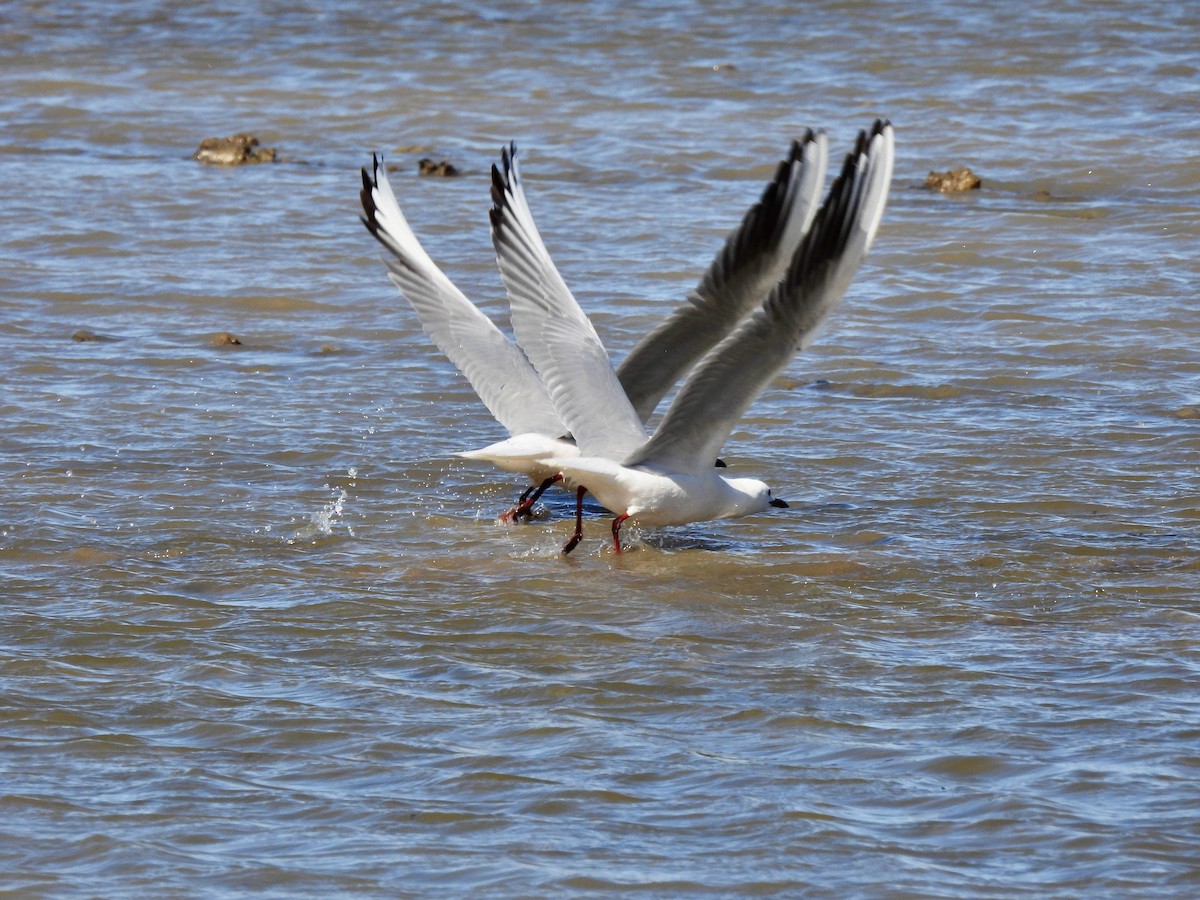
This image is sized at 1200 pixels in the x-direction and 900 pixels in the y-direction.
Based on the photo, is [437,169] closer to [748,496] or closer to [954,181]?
[954,181]

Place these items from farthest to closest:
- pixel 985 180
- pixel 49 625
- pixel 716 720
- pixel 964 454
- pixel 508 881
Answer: pixel 985 180 → pixel 964 454 → pixel 49 625 → pixel 716 720 → pixel 508 881

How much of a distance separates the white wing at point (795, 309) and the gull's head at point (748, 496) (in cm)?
28

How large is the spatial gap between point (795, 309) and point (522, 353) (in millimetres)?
2334

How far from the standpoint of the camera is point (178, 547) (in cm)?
702

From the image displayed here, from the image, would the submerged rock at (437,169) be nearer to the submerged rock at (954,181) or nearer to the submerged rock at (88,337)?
the submerged rock at (954,181)

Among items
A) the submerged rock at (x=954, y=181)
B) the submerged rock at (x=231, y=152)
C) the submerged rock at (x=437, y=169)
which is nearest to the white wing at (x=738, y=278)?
the submerged rock at (x=954, y=181)

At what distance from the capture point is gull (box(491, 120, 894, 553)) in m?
6.09

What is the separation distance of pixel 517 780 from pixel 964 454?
4.00m

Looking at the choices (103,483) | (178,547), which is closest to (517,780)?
(178,547)

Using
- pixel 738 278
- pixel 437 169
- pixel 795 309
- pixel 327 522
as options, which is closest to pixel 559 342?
pixel 738 278

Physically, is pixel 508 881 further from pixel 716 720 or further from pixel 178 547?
pixel 178 547

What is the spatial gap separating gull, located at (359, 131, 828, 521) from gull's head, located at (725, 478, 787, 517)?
2.05 ft

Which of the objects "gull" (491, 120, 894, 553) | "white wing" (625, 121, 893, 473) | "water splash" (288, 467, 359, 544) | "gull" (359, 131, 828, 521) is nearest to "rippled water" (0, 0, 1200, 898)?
"water splash" (288, 467, 359, 544)

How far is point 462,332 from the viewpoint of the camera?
8211 mm
